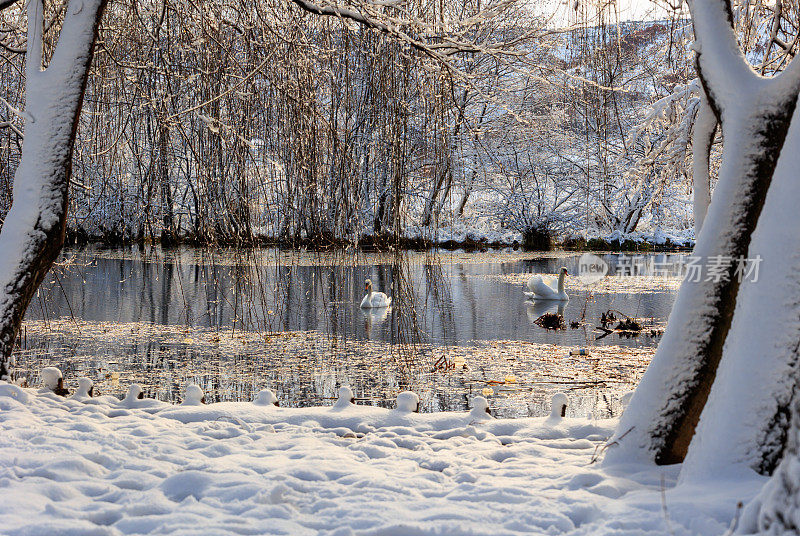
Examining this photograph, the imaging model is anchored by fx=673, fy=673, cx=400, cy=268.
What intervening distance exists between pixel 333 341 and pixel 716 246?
5.68 meters

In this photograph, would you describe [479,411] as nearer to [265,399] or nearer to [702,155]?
[265,399]

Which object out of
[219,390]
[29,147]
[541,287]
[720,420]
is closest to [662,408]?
[720,420]

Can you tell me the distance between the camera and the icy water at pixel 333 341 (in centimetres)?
485

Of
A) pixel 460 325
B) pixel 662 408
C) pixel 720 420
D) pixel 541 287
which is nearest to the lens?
pixel 720 420

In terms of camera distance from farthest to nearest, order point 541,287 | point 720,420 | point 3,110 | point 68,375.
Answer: point 541,287 → point 68,375 → point 3,110 → point 720,420

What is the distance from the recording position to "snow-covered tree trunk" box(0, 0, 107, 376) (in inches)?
155

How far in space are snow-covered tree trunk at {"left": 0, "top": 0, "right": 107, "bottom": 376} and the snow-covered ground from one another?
59 cm

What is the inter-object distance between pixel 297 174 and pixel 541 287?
8764 mm

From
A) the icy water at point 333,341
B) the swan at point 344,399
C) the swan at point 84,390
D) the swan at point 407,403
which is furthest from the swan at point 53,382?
the swan at point 407,403

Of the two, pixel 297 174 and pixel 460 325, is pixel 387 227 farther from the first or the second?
pixel 460 325

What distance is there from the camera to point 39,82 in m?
3.98
